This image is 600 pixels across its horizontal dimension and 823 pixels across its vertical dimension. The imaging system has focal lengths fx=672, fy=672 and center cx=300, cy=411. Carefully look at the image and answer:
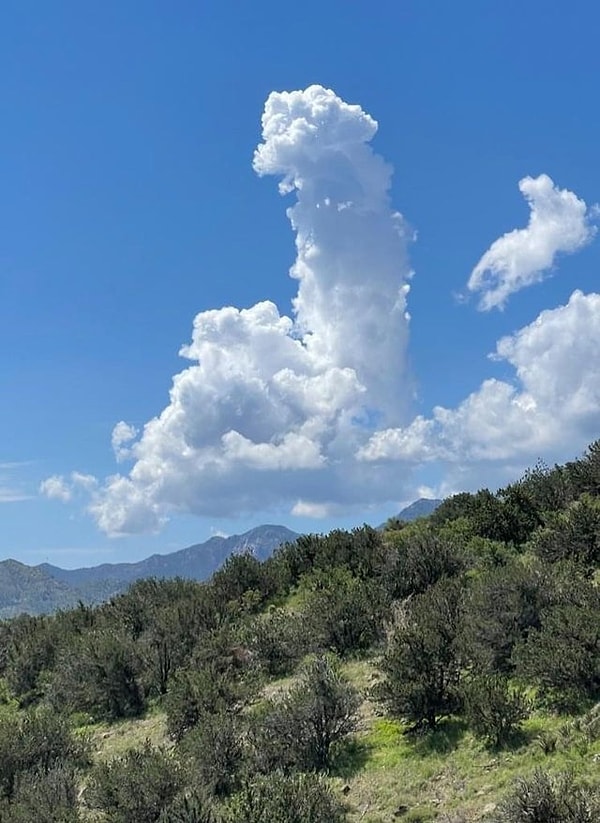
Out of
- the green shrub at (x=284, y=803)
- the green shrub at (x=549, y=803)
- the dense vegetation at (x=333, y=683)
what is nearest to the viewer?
the green shrub at (x=549, y=803)

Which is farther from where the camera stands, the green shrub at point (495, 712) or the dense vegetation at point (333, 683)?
the green shrub at point (495, 712)

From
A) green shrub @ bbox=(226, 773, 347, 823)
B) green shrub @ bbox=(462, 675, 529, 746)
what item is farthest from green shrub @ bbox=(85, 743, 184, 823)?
green shrub @ bbox=(462, 675, 529, 746)

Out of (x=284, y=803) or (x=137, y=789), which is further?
(x=137, y=789)

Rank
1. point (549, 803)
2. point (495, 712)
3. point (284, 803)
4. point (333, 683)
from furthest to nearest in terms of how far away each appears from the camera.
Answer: point (333, 683), point (495, 712), point (284, 803), point (549, 803)

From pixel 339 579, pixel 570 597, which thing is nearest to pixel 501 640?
pixel 570 597

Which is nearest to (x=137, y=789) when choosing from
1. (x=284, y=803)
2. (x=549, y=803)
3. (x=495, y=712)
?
(x=284, y=803)

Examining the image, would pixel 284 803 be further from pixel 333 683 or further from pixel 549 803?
pixel 333 683

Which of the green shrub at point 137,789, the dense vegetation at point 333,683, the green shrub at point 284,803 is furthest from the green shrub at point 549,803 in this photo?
the green shrub at point 137,789

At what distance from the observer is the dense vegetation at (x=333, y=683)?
12.0 meters

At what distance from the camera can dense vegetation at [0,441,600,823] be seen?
39.2 feet

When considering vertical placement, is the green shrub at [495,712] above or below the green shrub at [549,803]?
above

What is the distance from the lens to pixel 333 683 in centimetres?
1498

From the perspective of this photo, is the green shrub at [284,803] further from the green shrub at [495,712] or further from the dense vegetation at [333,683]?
the green shrub at [495,712]

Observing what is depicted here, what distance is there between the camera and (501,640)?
1569cm
